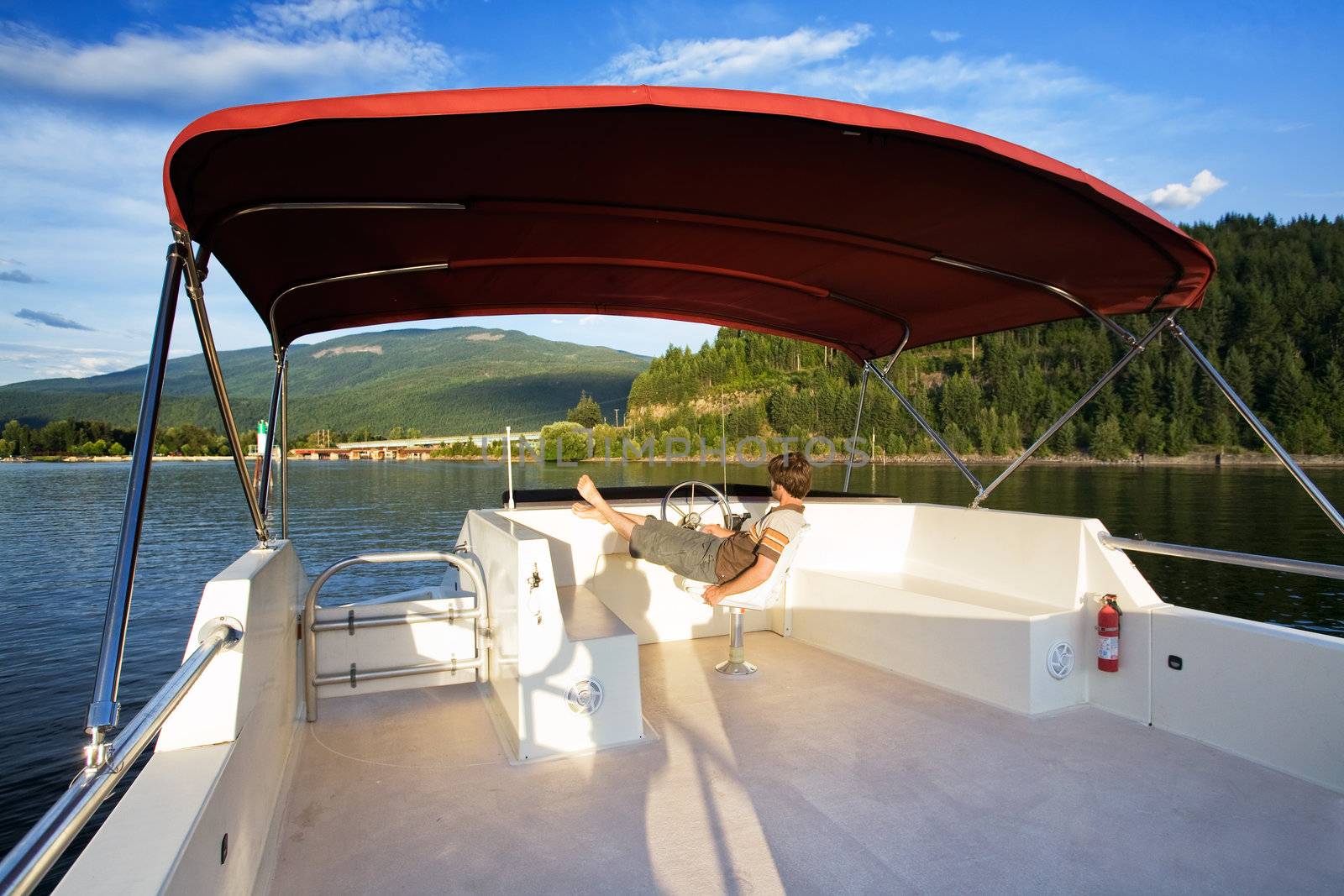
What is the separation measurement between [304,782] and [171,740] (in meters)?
1.04

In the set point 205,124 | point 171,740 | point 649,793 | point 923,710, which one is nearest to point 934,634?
point 923,710

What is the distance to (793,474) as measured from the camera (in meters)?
3.26

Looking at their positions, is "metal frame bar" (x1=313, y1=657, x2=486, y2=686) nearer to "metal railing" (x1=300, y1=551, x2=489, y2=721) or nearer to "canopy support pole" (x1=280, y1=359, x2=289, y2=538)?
"metal railing" (x1=300, y1=551, x2=489, y2=721)

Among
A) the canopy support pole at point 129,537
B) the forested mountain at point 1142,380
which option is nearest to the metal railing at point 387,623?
the canopy support pole at point 129,537

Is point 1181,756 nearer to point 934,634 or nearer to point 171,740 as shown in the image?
point 934,634

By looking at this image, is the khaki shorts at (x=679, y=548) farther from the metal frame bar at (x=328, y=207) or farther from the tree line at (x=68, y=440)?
the tree line at (x=68, y=440)

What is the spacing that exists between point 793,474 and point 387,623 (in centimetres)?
176

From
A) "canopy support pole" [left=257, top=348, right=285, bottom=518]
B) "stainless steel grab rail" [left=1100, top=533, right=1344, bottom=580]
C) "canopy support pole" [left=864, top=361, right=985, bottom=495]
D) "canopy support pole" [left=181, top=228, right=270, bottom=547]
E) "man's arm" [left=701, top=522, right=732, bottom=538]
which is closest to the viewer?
"canopy support pole" [left=181, top=228, right=270, bottom=547]

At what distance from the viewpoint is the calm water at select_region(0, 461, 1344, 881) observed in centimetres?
897

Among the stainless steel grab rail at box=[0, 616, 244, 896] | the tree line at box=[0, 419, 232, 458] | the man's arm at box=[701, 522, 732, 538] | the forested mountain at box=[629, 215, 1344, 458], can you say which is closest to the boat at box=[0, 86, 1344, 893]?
the stainless steel grab rail at box=[0, 616, 244, 896]

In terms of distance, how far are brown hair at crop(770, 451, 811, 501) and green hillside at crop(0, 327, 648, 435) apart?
231 ft

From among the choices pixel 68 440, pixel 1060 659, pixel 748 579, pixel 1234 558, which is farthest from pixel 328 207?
pixel 68 440

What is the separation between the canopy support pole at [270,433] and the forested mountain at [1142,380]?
1852 inches

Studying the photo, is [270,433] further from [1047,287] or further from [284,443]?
[1047,287]
